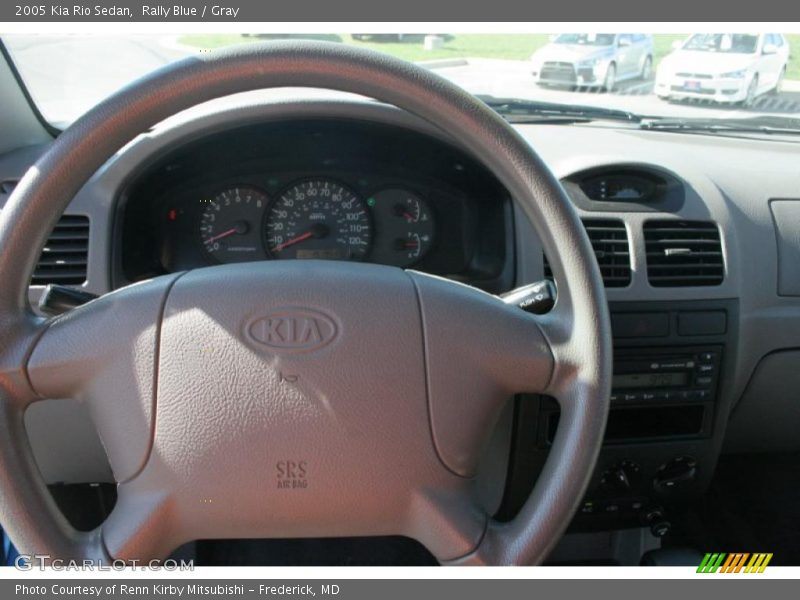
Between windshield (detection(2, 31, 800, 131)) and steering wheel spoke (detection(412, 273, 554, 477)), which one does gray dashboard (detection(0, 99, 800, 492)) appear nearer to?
windshield (detection(2, 31, 800, 131))

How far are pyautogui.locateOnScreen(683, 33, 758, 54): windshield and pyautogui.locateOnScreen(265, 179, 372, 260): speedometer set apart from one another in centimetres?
102

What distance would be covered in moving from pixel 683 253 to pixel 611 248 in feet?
0.61

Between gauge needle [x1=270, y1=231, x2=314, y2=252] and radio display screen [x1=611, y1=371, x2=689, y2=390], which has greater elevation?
gauge needle [x1=270, y1=231, x2=314, y2=252]

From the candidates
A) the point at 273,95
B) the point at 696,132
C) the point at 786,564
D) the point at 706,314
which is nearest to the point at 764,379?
the point at 706,314

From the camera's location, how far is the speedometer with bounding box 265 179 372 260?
214 cm

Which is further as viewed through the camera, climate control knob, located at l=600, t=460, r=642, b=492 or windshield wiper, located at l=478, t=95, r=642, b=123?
windshield wiper, located at l=478, t=95, r=642, b=123

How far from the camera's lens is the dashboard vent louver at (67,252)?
1.88 metres

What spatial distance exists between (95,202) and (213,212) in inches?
12.9

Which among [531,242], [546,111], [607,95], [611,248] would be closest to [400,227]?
[531,242]

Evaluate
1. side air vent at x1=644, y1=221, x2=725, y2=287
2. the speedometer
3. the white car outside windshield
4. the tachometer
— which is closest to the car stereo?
side air vent at x1=644, y1=221, x2=725, y2=287

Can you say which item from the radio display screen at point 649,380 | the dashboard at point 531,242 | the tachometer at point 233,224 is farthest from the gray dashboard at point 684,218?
the tachometer at point 233,224

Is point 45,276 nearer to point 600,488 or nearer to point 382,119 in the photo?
point 382,119

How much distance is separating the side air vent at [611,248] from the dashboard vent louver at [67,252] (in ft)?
3.87

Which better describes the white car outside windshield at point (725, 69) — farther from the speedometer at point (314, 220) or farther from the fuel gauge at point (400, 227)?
the speedometer at point (314, 220)
